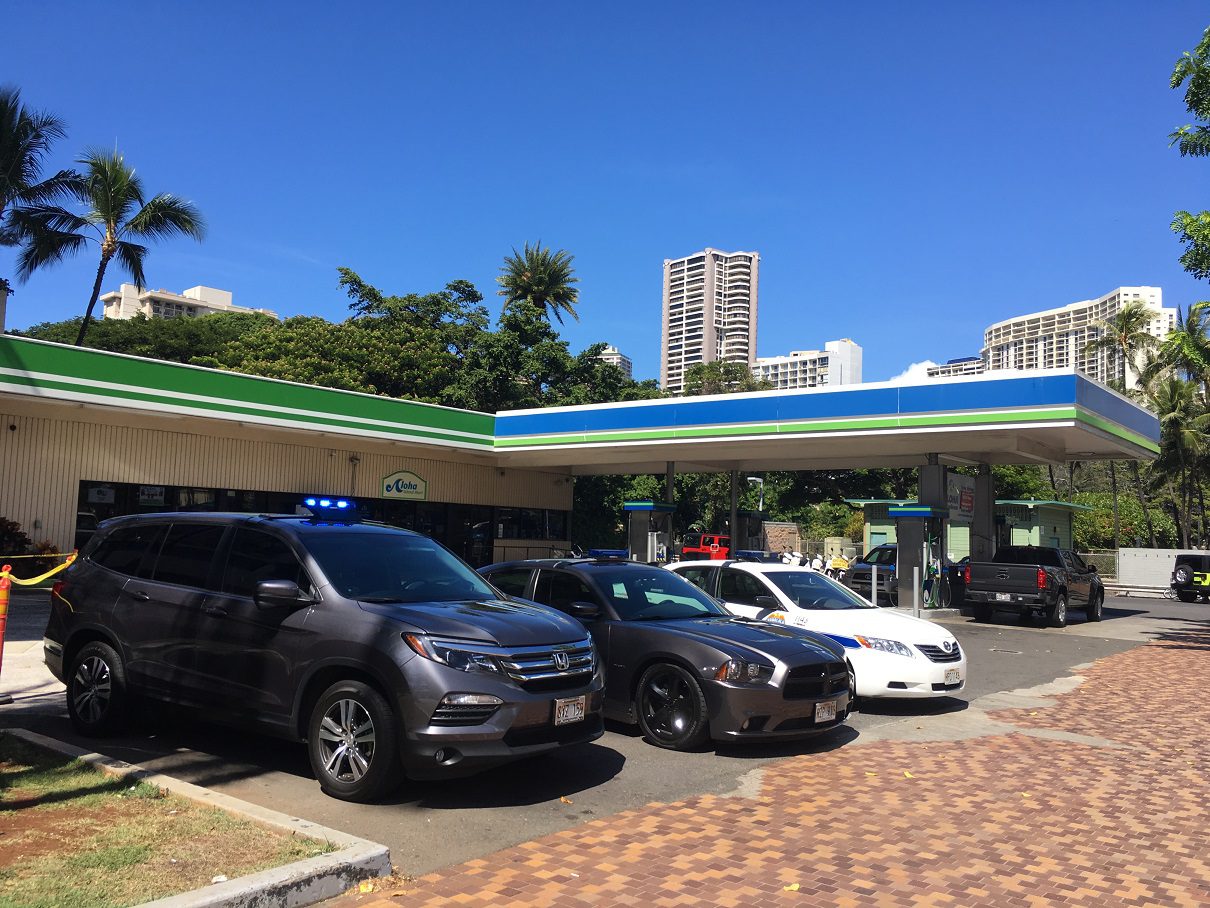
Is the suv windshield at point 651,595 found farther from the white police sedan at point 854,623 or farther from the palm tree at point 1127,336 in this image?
the palm tree at point 1127,336

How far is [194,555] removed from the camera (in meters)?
7.04

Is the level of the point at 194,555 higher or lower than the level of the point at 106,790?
higher

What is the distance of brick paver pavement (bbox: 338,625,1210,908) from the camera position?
15.3ft

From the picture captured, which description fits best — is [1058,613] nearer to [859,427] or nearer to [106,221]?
[859,427]

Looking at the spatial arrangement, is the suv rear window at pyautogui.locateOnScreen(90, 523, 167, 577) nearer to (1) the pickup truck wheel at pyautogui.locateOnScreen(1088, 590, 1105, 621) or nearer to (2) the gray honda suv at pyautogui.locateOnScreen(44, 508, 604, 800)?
(2) the gray honda suv at pyautogui.locateOnScreen(44, 508, 604, 800)

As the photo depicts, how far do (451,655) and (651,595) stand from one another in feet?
11.1

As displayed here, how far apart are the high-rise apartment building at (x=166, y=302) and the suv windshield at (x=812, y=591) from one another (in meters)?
140

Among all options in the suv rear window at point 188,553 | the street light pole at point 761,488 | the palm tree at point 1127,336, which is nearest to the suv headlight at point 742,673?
the suv rear window at point 188,553

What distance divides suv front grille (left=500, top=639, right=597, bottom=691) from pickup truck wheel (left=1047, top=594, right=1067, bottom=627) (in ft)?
57.6

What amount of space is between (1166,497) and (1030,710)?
52.6 metres

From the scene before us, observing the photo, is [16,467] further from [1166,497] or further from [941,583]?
[1166,497]

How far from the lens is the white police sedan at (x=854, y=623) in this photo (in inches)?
384

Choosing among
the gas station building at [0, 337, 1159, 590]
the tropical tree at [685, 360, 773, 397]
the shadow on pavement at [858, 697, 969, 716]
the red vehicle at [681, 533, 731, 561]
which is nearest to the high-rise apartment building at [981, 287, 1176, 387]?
the tropical tree at [685, 360, 773, 397]

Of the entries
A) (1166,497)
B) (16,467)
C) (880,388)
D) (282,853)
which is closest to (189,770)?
(282,853)
